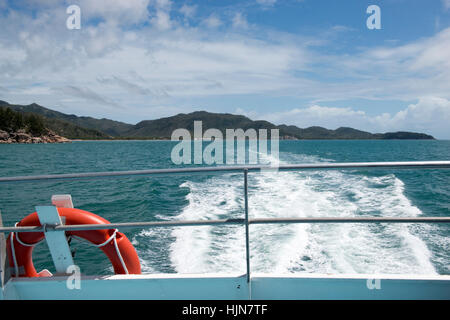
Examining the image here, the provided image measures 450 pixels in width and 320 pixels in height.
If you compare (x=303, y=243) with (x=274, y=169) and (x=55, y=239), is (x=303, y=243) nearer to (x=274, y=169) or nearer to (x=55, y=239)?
(x=274, y=169)

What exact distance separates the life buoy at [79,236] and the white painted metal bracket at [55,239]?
15 cm

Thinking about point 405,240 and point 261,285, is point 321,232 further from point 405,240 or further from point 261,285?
point 261,285

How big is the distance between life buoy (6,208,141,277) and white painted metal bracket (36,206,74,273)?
0.15 meters

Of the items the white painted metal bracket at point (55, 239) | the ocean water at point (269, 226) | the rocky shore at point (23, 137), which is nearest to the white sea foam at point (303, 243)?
the ocean water at point (269, 226)

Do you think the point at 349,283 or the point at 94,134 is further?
the point at 94,134

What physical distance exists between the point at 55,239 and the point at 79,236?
26cm

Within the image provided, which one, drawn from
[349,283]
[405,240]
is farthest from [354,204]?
[349,283]

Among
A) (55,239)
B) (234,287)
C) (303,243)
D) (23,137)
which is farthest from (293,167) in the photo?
(23,137)

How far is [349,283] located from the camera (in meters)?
1.89

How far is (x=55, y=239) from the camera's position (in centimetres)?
199

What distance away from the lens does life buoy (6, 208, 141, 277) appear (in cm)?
210

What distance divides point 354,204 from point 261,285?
809 centimetres

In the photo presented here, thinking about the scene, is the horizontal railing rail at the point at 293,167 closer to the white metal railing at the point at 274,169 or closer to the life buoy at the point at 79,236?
the white metal railing at the point at 274,169
